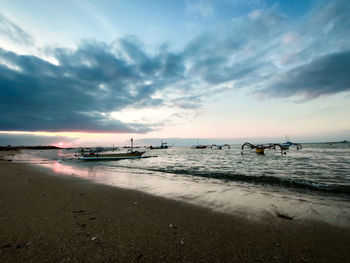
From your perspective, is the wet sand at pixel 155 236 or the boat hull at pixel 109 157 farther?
the boat hull at pixel 109 157

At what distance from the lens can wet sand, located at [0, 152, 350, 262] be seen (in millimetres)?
3297

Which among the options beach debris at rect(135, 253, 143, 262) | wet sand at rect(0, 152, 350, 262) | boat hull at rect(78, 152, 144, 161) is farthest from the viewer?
boat hull at rect(78, 152, 144, 161)

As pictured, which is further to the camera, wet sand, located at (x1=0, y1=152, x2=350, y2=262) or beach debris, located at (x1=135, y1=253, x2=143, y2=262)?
wet sand, located at (x1=0, y1=152, x2=350, y2=262)

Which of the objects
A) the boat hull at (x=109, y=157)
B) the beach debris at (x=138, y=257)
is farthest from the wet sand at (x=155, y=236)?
the boat hull at (x=109, y=157)

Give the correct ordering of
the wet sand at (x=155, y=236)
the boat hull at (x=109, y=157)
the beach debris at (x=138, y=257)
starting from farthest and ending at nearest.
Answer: the boat hull at (x=109, y=157) → the wet sand at (x=155, y=236) → the beach debris at (x=138, y=257)

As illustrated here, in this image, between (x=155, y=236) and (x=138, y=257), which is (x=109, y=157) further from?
(x=138, y=257)

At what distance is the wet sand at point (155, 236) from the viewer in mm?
3297

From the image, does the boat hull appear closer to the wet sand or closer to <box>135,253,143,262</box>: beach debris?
the wet sand

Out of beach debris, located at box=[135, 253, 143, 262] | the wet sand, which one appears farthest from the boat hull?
beach debris, located at box=[135, 253, 143, 262]

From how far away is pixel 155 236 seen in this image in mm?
4109

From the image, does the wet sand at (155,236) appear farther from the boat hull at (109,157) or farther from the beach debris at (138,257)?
the boat hull at (109,157)

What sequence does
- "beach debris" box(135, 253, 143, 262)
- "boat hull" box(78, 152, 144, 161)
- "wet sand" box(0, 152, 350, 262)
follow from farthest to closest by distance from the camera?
"boat hull" box(78, 152, 144, 161) < "wet sand" box(0, 152, 350, 262) < "beach debris" box(135, 253, 143, 262)

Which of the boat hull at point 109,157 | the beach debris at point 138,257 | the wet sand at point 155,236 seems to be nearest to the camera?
the beach debris at point 138,257

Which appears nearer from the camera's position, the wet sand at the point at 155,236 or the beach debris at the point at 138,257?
the beach debris at the point at 138,257
